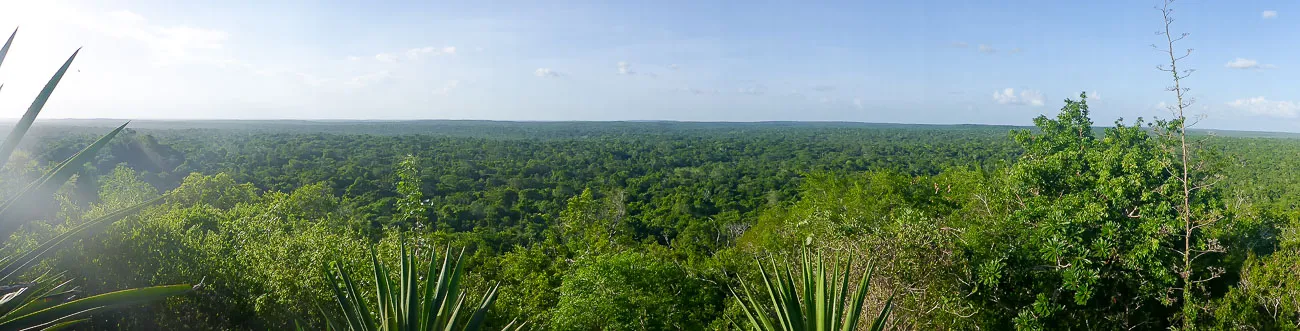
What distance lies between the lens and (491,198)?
47.6m

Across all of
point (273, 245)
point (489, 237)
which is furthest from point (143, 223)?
point (489, 237)

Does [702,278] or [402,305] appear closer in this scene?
[402,305]

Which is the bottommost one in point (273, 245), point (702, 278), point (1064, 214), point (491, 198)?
point (491, 198)

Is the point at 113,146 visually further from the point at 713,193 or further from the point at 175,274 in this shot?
the point at 175,274

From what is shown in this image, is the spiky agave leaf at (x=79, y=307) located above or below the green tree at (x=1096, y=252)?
above

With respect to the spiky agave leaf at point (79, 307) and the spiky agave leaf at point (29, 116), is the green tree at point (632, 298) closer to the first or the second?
the spiky agave leaf at point (79, 307)

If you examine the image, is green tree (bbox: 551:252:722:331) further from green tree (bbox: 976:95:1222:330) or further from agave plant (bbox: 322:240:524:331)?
agave plant (bbox: 322:240:524:331)

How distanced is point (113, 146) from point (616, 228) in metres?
46.6

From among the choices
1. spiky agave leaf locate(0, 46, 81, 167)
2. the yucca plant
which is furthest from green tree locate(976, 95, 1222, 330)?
spiky agave leaf locate(0, 46, 81, 167)

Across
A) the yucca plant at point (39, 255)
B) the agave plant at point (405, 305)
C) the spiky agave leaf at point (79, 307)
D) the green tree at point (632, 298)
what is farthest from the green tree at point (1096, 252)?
the yucca plant at point (39, 255)

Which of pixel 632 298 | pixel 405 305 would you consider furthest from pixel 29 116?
pixel 632 298

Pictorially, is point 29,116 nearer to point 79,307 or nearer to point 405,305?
point 79,307

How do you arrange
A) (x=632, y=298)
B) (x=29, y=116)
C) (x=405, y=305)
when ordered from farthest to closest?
1. (x=632, y=298)
2. (x=405, y=305)
3. (x=29, y=116)

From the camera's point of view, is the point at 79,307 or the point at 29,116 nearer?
the point at 29,116
